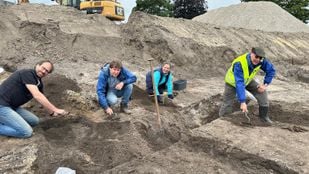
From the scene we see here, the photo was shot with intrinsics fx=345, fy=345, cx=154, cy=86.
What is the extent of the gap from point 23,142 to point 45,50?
15.6ft

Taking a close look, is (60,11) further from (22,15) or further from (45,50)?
(45,50)

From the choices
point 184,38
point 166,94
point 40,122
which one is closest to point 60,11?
point 184,38

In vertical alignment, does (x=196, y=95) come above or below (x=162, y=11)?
below

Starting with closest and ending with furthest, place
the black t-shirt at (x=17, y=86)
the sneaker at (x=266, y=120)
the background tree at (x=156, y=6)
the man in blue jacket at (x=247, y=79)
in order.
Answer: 1. the black t-shirt at (x=17, y=86)
2. the man in blue jacket at (x=247, y=79)
3. the sneaker at (x=266, y=120)
4. the background tree at (x=156, y=6)

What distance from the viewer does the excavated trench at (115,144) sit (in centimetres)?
421

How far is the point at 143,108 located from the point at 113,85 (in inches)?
31.5

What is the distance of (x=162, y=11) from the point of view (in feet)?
95.5

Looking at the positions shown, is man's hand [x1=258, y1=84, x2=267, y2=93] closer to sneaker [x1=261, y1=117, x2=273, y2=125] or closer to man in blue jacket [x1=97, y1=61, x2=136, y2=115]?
sneaker [x1=261, y1=117, x2=273, y2=125]

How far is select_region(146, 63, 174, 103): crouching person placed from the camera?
6.73m

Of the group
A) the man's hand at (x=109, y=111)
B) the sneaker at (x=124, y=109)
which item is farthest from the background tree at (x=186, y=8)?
the man's hand at (x=109, y=111)

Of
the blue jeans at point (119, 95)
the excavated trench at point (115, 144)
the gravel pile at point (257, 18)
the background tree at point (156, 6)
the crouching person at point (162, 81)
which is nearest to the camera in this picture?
the excavated trench at point (115, 144)

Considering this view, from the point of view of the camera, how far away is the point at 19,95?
177 inches

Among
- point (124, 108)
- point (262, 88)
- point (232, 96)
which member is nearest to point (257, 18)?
point (232, 96)

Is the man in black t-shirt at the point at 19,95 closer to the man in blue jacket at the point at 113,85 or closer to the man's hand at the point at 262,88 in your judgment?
the man in blue jacket at the point at 113,85
